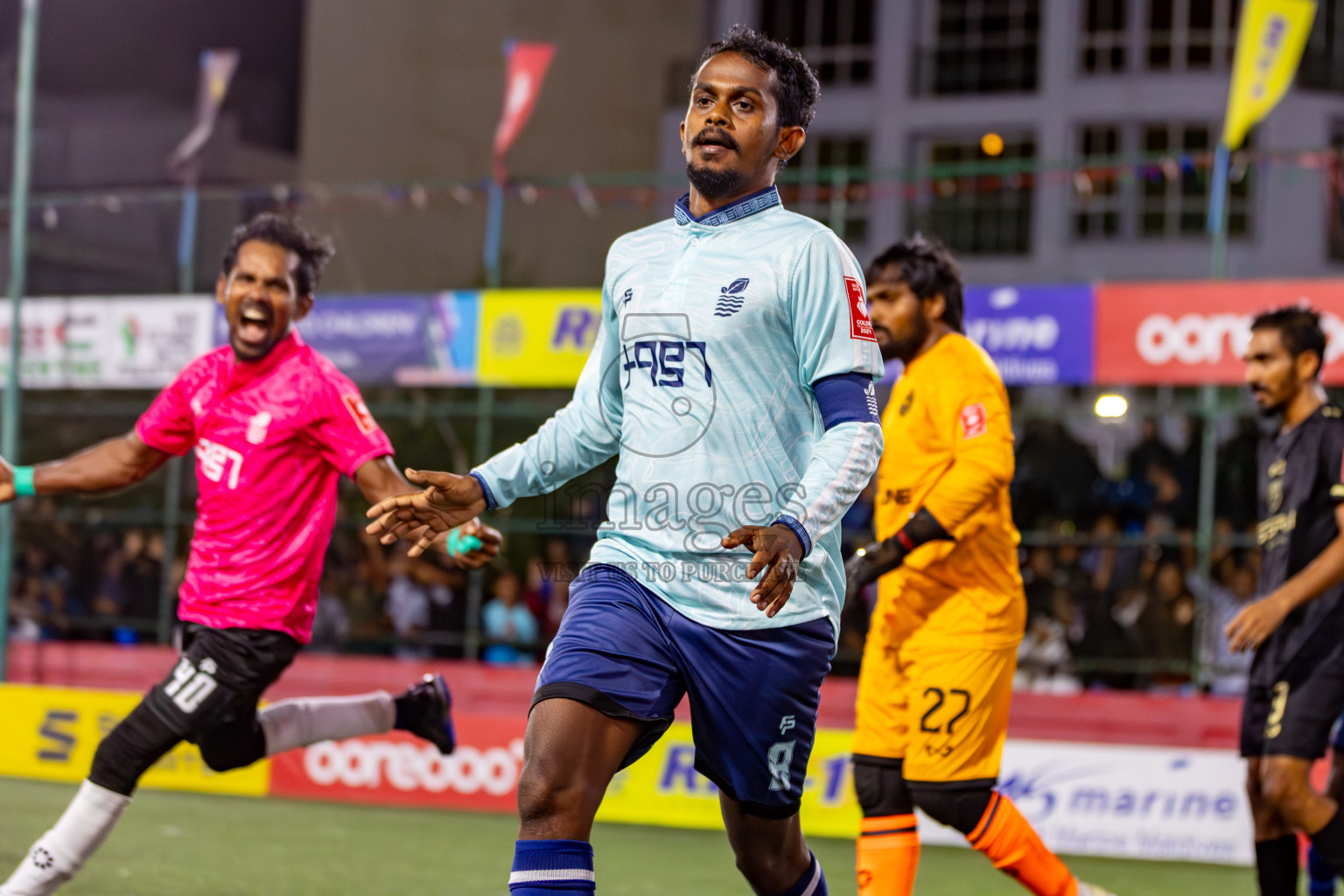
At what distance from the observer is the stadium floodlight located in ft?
35.5

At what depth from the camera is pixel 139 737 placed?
15.6ft

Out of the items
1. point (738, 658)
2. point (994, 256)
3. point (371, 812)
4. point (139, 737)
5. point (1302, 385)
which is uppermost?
point (994, 256)

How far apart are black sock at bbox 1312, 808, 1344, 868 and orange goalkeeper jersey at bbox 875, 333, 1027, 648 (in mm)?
1181

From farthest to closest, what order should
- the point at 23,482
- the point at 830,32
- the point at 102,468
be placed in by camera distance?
1. the point at 830,32
2. the point at 102,468
3. the point at 23,482

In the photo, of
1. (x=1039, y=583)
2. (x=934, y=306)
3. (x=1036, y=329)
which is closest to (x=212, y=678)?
(x=934, y=306)

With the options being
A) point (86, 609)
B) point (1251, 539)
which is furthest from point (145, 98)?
point (1251, 539)

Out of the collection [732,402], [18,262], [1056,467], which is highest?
[18,262]

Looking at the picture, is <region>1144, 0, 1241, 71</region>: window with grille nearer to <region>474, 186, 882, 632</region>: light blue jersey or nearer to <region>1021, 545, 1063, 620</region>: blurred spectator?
<region>1021, 545, 1063, 620</region>: blurred spectator

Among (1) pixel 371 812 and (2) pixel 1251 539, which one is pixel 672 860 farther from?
(2) pixel 1251 539

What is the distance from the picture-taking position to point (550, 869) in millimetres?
3084

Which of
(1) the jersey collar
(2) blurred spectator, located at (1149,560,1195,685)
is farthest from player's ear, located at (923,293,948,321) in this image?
(2) blurred spectator, located at (1149,560,1195,685)

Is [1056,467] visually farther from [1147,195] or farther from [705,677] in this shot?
[1147,195]

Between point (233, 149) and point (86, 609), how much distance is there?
11463 millimetres

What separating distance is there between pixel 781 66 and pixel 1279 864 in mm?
3281
